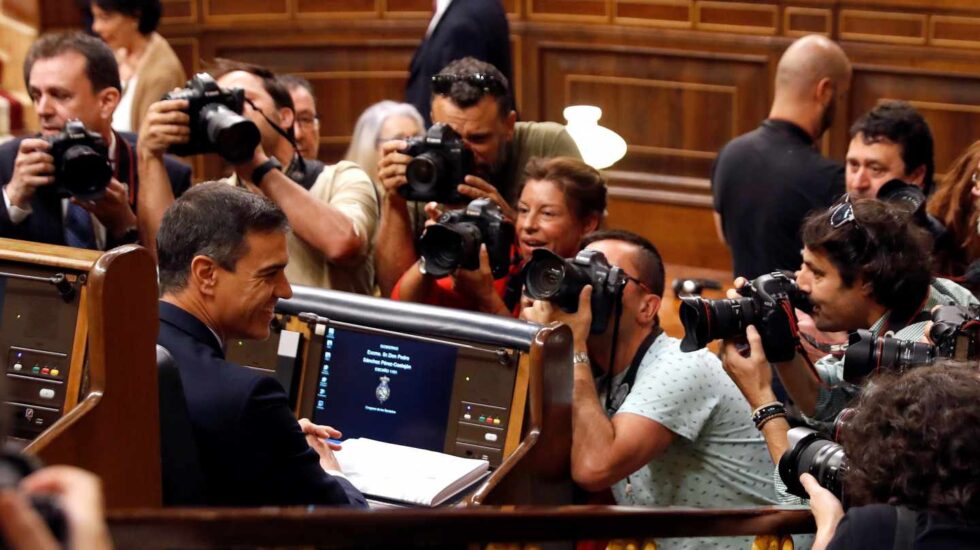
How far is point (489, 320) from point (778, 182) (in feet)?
5.18

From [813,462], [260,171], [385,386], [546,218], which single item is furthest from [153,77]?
[813,462]

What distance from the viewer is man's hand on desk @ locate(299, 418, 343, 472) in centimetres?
246

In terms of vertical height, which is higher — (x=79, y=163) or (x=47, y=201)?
(x=79, y=163)

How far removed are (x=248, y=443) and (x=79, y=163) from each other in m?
1.08

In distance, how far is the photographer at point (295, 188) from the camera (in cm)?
320

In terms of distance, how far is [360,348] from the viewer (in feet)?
8.75

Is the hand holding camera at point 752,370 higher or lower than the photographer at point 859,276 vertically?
lower

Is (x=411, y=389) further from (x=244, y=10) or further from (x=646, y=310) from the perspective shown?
(x=244, y=10)

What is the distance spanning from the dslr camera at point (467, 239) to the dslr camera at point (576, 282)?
0.35 metres

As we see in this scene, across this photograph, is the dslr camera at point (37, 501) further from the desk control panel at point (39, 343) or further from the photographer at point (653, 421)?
the photographer at point (653, 421)

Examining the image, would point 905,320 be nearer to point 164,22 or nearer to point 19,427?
point 19,427

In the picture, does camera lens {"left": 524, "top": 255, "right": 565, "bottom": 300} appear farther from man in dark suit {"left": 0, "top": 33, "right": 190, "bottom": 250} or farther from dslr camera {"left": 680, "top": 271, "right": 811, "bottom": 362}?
man in dark suit {"left": 0, "top": 33, "right": 190, "bottom": 250}

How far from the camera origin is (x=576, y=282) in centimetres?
266

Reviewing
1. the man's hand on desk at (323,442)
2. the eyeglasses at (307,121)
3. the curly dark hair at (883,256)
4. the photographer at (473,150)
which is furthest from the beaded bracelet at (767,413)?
the eyeglasses at (307,121)
